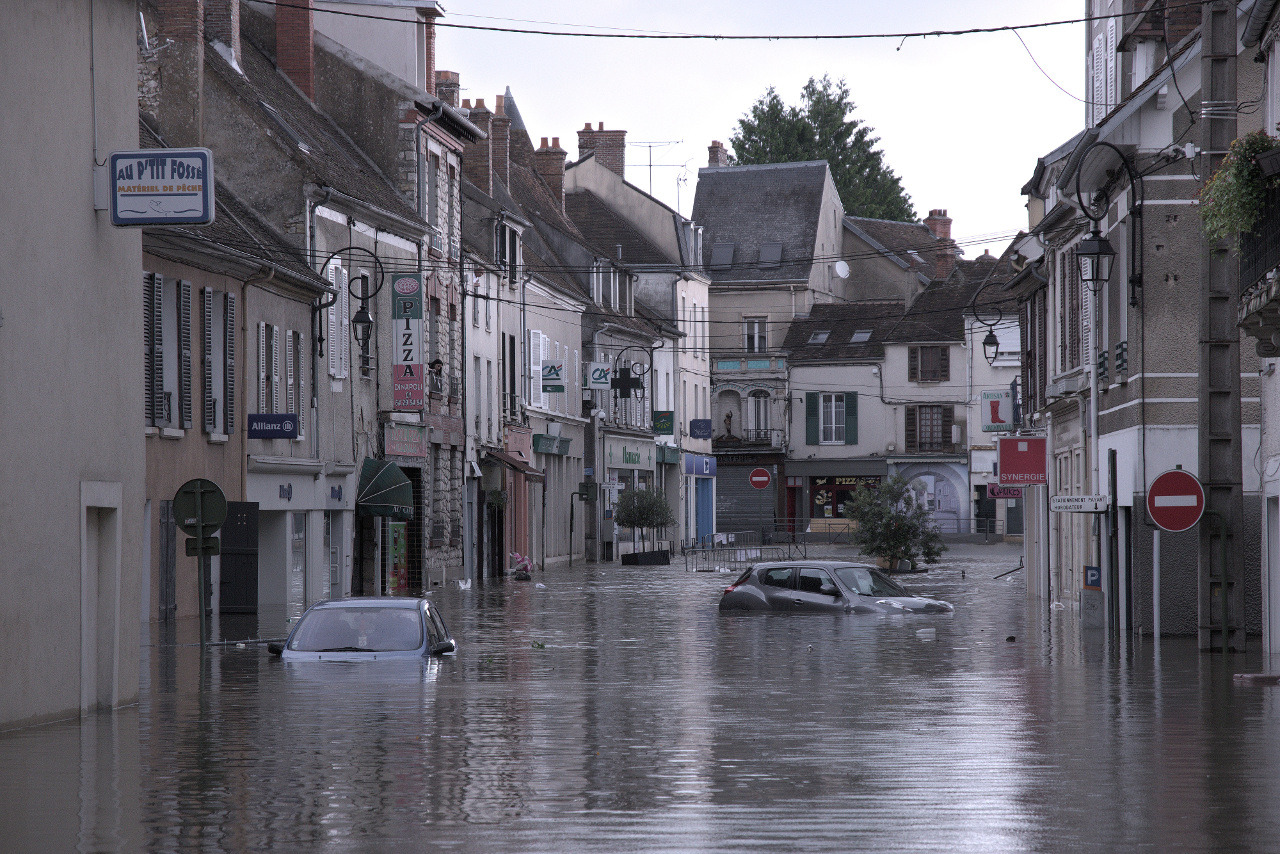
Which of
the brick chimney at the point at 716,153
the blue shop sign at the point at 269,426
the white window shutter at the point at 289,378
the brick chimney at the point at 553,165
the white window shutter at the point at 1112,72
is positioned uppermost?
the brick chimney at the point at 716,153

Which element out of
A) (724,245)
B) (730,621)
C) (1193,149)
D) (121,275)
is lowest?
(730,621)

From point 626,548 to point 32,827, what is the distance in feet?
203

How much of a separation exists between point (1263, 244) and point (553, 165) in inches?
2230

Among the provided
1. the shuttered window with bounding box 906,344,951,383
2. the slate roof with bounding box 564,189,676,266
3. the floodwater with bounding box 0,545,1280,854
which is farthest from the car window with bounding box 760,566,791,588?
the shuttered window with bounding box 906,344,951,383

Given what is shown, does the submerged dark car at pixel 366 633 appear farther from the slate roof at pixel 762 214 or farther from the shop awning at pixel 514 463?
the slate roof at pixel 762 214

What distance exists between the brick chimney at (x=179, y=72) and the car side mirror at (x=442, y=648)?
60.3 feet

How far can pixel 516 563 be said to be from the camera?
53906 mm

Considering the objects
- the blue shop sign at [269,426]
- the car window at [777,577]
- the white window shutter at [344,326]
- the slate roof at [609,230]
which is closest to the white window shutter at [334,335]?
the white window shutter at [344,326]

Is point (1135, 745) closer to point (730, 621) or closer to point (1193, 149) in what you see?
point (1193, 149)

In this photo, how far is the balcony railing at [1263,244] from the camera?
55.7 ft

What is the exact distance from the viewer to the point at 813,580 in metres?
32.8

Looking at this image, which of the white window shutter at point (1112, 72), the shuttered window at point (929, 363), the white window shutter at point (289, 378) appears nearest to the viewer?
the white window shutter at point (1112, 72)

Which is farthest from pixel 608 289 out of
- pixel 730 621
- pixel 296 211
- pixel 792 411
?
pixel 730 621

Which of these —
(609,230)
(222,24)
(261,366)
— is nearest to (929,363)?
(609,230)
